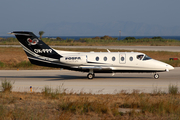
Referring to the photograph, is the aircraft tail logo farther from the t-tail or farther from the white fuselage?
the white fuselage

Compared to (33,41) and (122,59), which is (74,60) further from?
(122,59)

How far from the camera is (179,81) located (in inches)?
772

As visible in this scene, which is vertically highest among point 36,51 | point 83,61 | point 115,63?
point 36,51

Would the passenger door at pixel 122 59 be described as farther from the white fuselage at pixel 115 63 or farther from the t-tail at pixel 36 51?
the t-tail at pixel 36 51

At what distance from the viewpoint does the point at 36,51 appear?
20.6 metres

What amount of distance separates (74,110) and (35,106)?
1.95 meters

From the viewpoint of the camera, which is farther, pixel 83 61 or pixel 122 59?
pixel 122 59

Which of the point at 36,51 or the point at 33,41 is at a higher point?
the point at 33,41

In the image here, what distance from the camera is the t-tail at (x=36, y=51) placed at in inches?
806

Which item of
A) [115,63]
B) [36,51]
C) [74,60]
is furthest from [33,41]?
[115,63]

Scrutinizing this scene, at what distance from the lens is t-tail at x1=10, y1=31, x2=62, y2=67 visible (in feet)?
67.2

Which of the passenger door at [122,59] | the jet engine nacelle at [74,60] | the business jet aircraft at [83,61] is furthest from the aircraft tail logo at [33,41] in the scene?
the passenger door at [122,59]

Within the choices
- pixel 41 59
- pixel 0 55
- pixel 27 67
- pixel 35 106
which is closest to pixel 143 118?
pixel 35 106

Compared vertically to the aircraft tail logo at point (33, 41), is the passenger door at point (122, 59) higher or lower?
lower
